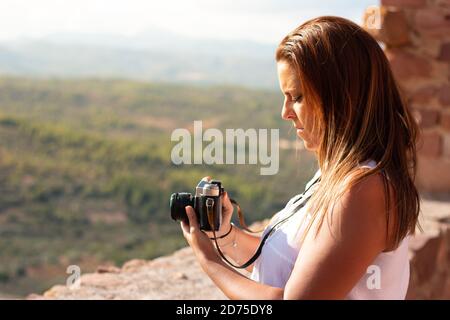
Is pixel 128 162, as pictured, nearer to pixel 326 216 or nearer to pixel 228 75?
pixel 326 216

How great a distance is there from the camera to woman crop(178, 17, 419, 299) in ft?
3.95

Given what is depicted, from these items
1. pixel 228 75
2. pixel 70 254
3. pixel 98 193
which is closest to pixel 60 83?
pixel 98 193

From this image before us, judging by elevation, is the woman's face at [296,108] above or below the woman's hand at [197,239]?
above

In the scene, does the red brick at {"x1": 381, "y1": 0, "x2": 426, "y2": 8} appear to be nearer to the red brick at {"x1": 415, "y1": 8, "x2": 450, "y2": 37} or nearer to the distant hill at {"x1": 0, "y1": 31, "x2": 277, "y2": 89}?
the red brick at {"x1": 415, "y1": 8, "x2": 450, "y2": 37}

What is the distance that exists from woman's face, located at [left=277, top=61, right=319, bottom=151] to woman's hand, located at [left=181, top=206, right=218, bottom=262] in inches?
11.0

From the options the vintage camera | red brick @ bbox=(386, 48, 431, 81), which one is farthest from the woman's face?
red brick @ bbox=(386, 48, 431, 81)

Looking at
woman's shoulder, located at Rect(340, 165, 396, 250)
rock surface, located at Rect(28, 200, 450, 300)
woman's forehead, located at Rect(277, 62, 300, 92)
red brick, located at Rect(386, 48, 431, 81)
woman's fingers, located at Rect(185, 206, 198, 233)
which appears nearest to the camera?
woman's shoulder, located at Rect(340, 165, 396, 250)

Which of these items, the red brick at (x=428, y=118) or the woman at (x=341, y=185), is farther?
the red brick at (x=428, y=118)

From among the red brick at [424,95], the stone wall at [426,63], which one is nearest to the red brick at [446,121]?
the stone wall at [426,63]

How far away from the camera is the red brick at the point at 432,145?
13.5 feet

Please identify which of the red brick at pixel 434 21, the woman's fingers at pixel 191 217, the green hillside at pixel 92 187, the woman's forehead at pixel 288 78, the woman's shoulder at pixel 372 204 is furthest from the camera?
the green hillside at pixel 92 187

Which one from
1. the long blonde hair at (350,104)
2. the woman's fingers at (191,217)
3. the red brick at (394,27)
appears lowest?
the woman's fingers at (191,217)

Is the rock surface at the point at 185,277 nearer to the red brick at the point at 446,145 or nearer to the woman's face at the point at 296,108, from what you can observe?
the red brick at the point at 446,145

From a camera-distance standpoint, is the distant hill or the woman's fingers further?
the distant hill
